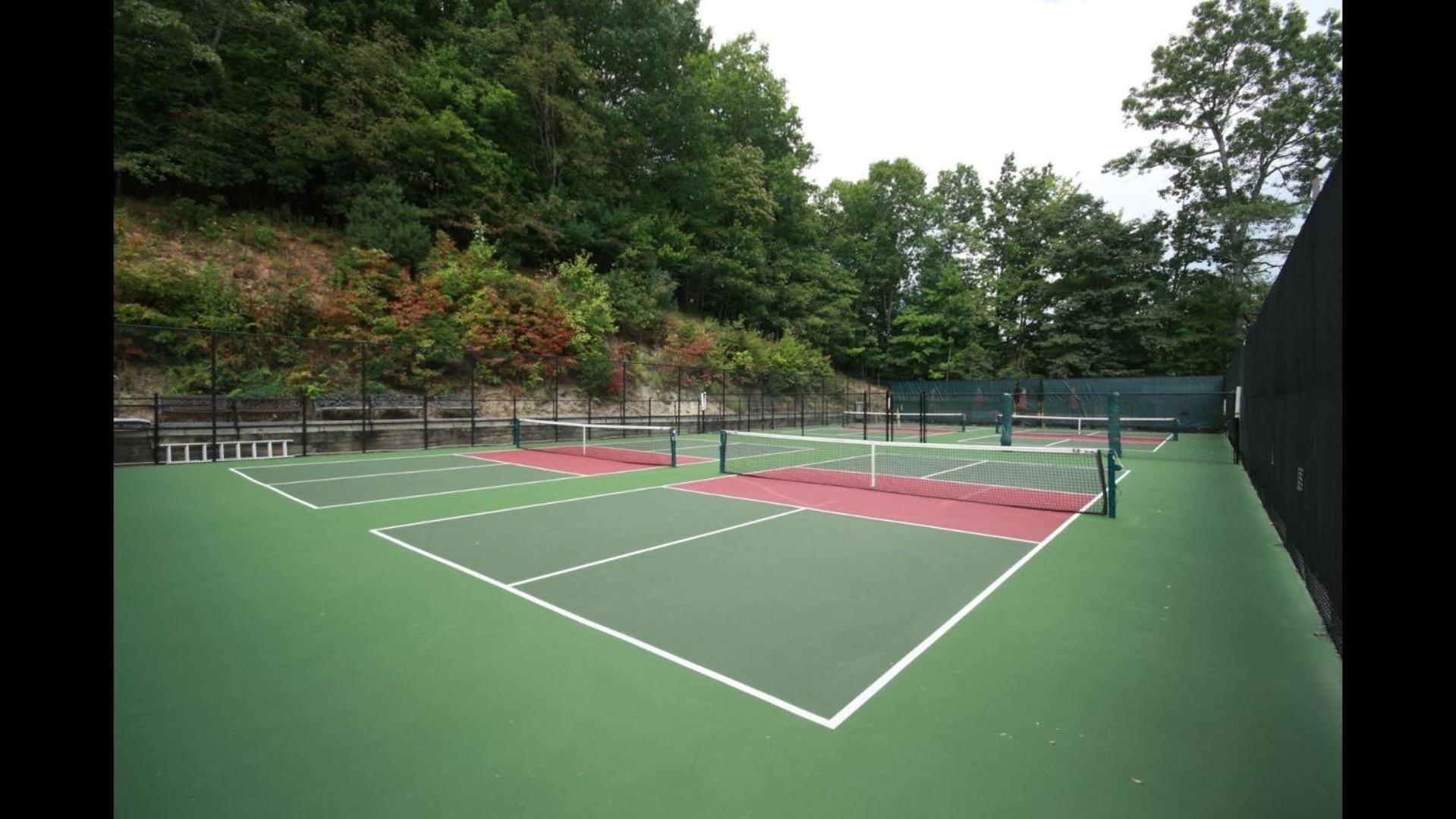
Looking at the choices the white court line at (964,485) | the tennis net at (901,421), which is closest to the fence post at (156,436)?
the white court line at (964,485)

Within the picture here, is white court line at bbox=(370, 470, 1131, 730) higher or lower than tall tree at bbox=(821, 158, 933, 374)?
lower

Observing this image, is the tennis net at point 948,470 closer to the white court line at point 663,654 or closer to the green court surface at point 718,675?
the green court surface at point 718,675

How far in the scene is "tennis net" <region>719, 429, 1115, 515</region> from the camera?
362 inches

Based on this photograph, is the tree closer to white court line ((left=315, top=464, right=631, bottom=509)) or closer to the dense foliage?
the dense foliage

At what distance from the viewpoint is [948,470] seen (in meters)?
12.6

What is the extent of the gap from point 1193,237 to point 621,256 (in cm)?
3267

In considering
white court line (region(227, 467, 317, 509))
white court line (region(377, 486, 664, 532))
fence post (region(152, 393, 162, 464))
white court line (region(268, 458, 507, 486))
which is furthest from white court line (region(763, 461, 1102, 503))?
fence post (region(152, 393, 162, 464))

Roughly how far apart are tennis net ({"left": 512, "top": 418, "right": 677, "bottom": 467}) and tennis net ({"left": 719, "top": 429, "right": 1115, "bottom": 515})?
→ 6.89 feet

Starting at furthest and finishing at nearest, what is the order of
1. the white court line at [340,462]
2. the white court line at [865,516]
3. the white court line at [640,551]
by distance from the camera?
1. the white court line at [340,462]
2. the white court line at [865,516]
3. the white court line at [640,551]

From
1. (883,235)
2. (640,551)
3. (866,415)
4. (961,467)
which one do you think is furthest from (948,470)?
(883,235)

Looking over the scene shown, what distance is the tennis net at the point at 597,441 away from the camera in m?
14.9

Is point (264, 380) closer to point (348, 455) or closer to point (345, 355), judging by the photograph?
point (345, 355)

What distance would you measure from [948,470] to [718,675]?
10.2 m

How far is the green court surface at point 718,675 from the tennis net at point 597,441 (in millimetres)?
7285
